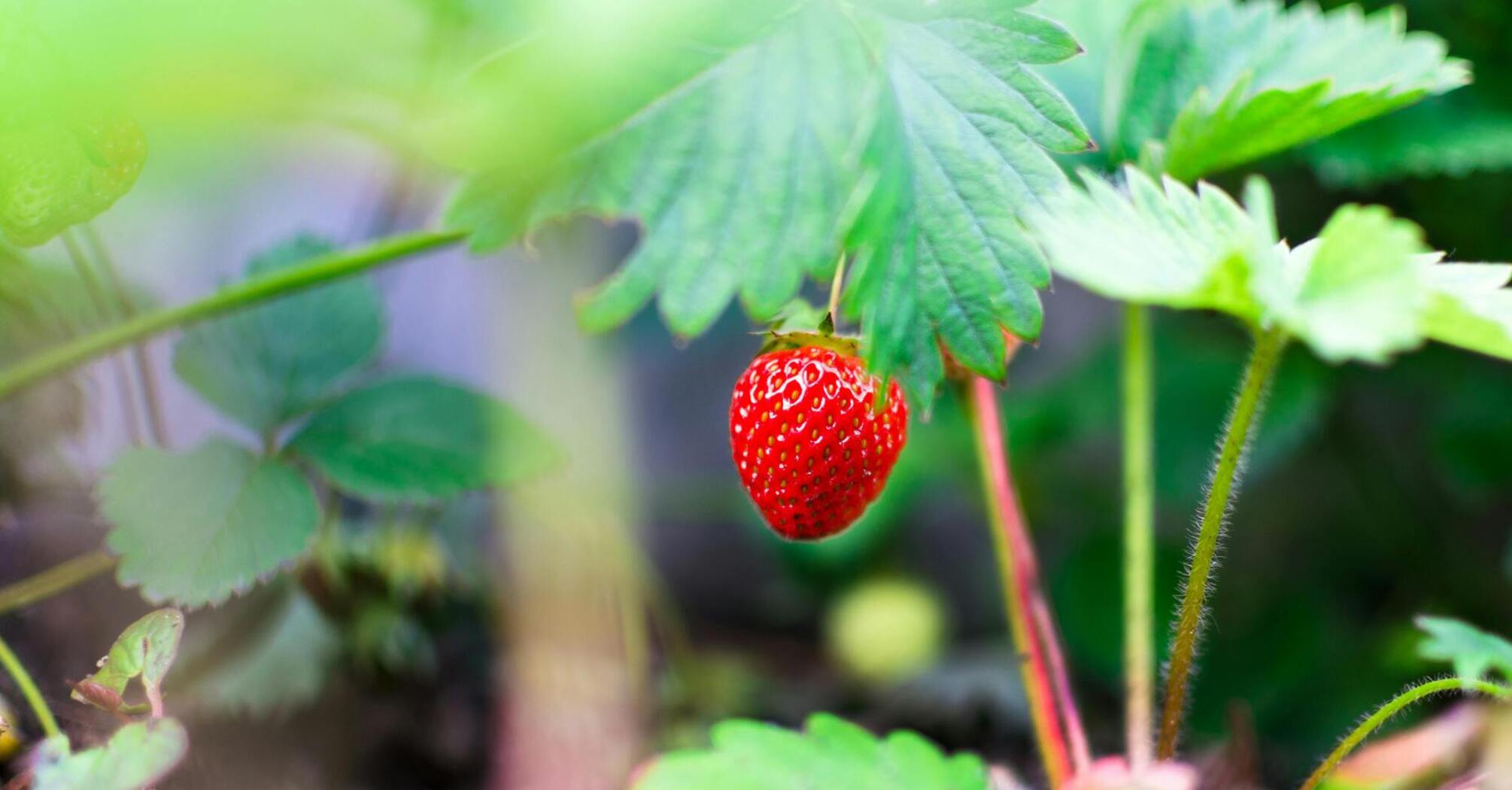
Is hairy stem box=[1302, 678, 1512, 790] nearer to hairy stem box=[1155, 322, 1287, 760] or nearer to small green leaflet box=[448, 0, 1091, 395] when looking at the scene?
hairy stem box=[1155, 322, 1287, 760]

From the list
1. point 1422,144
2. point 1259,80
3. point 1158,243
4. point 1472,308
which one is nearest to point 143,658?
point 1158,243

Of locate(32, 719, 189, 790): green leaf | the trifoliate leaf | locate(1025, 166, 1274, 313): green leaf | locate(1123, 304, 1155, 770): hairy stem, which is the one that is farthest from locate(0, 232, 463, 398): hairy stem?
the trifoliate leaf

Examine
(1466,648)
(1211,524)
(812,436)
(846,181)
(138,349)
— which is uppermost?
(138,349)

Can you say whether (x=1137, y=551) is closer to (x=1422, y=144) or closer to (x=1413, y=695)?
(x=1413, y=695)

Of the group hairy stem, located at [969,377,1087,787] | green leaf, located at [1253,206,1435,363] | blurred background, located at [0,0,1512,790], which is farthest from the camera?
blurred background, located at [0,0,1512,790]

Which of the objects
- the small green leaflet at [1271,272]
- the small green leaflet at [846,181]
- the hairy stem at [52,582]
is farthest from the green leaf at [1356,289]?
the hairy stem at [52,582]

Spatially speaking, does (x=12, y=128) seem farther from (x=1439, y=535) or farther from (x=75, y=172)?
(x=1439, y=535)

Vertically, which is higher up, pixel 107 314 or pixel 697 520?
pixel 107 314
